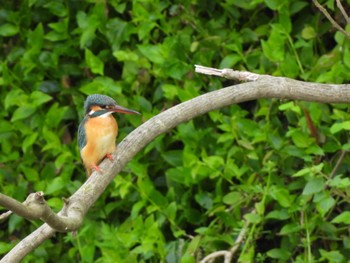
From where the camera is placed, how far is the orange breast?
133 inches

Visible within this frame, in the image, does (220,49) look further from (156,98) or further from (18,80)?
(18,80)

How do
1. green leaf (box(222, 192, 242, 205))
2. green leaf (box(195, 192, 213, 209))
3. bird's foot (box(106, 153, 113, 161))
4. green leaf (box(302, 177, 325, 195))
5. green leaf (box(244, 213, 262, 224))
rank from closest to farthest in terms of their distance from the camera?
bird's foot (box(106, 153, 113, 161))
green leaf (box(302, 177, 325, 195))
green leaf (box(244, 213, 262, 224))
green leaf (box(222, 192, 242, 205))
green leaf (box(195, 192, 213, 209))

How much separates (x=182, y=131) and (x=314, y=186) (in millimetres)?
709

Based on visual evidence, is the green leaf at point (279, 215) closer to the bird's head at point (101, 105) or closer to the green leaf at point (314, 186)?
the green leaf at point (314, 186)

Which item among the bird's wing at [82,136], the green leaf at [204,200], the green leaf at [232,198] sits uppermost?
the bird's wing at [82,136]

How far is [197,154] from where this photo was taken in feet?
14.0

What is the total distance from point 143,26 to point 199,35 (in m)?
0.28

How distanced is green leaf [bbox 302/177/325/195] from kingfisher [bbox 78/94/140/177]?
860 millimetres

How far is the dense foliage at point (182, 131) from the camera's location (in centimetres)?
401

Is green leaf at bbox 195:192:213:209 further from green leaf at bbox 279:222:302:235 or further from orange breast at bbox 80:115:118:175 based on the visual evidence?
orange breast at bbox 80:115:118:175

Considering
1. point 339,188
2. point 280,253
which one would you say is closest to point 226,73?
point 339,188

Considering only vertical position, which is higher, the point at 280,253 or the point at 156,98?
the point at 156,98

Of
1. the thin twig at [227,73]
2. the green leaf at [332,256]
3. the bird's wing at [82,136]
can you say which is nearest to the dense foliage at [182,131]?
the green leaf at [332,256]

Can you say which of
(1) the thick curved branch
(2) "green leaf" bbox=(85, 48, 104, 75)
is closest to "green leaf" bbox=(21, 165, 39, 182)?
(2) "green leaf" bbox=(85, 48, 104, 75)
